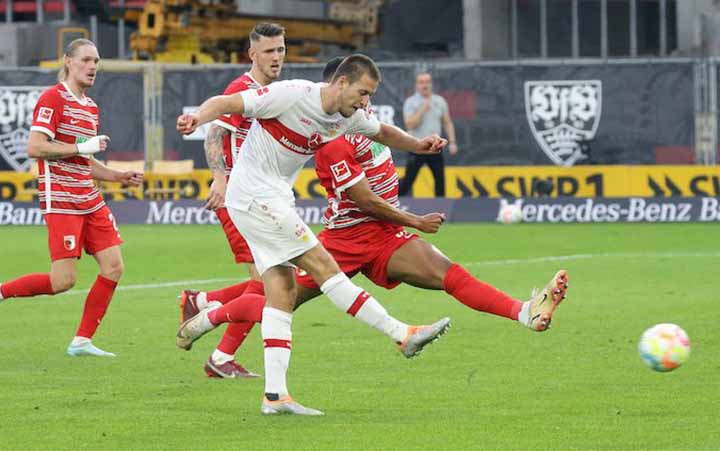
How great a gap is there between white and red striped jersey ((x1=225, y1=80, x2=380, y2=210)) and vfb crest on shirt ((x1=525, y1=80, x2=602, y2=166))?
1854 centimetres

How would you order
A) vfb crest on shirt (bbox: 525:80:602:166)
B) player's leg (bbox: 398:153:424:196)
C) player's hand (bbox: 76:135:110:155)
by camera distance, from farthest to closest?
vfb crest on shirt (bbox: 525:80:602:166) < player's leg (bbox: 398:153:424:196) < player's hand (bbox: 76:135:110:155)

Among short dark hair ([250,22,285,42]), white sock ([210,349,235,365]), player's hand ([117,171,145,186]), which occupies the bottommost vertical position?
white sock ([210,349,235,365])

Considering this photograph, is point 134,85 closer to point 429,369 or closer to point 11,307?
point 11,307

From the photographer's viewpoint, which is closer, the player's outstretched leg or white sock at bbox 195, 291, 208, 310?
the player's outstretched leg

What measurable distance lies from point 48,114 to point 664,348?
180 inches

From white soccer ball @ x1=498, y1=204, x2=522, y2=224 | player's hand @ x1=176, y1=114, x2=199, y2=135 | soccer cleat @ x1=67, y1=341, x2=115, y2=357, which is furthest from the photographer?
white soccer ball @ x1=498, y1=204, x2=522, y2=224

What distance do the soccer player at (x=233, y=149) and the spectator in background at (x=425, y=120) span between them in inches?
543

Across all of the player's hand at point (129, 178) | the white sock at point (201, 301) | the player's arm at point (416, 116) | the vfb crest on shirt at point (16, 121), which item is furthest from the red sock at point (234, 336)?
the vfb crest on shirt at point (16, 121)

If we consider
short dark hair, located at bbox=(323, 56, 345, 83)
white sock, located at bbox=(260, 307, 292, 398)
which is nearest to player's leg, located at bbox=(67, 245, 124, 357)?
short dark hair, located at bbox=(323, 56, 345, 83)

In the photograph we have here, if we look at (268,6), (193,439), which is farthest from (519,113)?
(193,439)

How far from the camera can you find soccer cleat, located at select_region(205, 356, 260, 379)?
10.1 meters

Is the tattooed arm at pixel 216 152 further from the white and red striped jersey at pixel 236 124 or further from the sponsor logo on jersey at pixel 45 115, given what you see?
the sponsor logo on jersey at pixel 45 115

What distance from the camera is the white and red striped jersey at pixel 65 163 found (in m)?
11.2

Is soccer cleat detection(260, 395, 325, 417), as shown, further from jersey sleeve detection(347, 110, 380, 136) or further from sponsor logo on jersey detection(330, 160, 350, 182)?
sponsor logo on jersey detection(330, 160, 350, 182)
